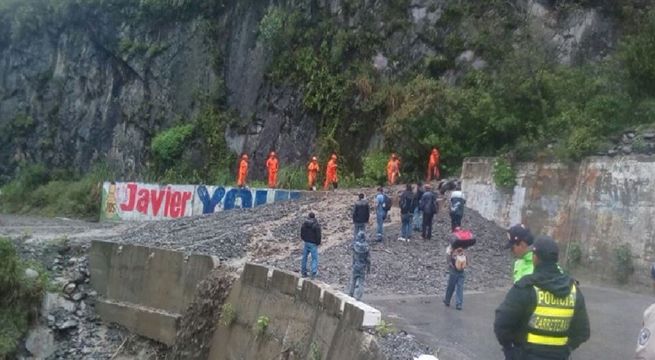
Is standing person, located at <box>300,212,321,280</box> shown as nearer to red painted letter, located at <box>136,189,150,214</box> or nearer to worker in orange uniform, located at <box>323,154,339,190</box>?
worker in orange uniform, located at <box>323,154,339,190</box>

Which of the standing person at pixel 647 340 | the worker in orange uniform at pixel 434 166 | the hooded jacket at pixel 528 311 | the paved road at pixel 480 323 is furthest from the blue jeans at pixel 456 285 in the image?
the worker in orange uniform at pixel 434 166

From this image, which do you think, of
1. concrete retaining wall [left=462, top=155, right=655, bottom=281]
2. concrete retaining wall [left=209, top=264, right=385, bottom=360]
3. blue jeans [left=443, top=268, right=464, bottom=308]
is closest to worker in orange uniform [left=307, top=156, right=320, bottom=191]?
concrete retaining wall [left=462, top=155, right=655, bottom=281]

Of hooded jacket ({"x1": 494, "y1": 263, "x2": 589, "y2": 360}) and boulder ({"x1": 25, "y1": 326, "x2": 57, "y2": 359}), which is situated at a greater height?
hooded jacket ({"x1": 494, "y1": 263, "x2": 589, "y2": 360})

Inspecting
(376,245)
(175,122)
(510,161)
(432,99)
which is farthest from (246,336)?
(175,122)

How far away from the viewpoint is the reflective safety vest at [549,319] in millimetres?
5996

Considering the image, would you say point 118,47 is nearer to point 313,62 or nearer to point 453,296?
point 313,62

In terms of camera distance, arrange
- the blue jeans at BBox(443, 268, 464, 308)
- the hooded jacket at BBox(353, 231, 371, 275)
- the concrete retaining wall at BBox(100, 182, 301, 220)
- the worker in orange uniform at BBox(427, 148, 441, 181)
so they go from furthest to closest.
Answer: the concrete retaining wall at BBox(100, 182, 301, 220), the worker in orange uniform at BBox(427, 148, 441, 181), the hooded jacket at BBox(353, 231, 371, 275), the blue jeans at BBox(443, 268, 464, 308)

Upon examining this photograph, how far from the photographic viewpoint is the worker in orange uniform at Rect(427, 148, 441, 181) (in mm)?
27938

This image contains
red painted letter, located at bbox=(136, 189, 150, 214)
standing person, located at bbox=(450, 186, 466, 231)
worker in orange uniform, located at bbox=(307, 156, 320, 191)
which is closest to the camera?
standing person, located at bbox=(450, 186, 466, 231)

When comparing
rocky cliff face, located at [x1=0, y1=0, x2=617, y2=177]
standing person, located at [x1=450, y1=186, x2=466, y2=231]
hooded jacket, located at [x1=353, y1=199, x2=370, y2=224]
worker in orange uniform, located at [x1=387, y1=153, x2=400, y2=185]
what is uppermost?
rocky cliff face, located at [x1=0, y1=0, x2=617, y2=177]

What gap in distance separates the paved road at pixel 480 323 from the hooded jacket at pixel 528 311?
4.78m

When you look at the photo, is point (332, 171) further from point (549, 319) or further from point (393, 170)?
point (549, 319)

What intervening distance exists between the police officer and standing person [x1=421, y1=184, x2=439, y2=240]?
1505 cm

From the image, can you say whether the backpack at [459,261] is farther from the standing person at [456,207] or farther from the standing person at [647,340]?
the standing person at [647,340]
